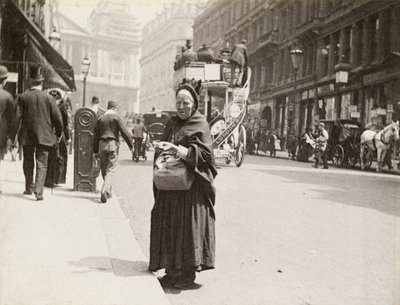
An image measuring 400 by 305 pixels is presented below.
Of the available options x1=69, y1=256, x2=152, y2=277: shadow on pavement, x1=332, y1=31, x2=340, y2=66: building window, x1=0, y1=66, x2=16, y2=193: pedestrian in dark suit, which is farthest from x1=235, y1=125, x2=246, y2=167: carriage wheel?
x1=332, y1=31, x2=340, y2=66: building window

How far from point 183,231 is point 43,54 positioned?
17.2m

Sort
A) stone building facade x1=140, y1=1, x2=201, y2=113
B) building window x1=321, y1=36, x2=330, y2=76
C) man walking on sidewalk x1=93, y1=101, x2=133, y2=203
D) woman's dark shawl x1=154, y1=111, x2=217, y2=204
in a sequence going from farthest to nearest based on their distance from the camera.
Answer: stone building facade x1=140, y1=1, x2=201, y2=113 → building window x1=321, y1=36, x2=330, y2=76 → man walking on sidewalk x1=93, y1=101, x2=133, y2=203 → woman's dark shawl x1=154, y1=111, x2=217, y2=204

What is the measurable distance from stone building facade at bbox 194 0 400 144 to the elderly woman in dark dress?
18.4 metres

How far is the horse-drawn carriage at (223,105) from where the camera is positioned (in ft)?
55.3

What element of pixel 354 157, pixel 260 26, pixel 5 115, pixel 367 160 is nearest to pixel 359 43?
pixel 354 157

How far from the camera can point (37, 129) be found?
8.05m

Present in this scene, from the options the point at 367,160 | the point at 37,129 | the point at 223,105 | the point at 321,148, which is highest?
the point at 223,105

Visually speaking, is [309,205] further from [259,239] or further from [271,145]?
[271,145]

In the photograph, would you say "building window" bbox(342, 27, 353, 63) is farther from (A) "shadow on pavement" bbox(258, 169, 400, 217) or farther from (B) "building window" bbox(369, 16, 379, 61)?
(A) "shadow on pavement" bbox(258, 169, 400, 217)

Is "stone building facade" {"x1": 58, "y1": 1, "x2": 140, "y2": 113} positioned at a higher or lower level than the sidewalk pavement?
higher

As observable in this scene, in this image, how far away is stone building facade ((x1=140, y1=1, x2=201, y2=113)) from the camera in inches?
2985

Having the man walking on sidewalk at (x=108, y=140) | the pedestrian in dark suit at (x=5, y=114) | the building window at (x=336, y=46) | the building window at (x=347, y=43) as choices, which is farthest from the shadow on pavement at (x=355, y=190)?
the building window at (x=336, y=46)

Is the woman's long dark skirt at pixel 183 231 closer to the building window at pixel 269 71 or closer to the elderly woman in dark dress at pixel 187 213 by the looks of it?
the elderly woman in dark dress at pixel 187 213

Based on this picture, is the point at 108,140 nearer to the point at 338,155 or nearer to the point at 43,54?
the point at 43,54
